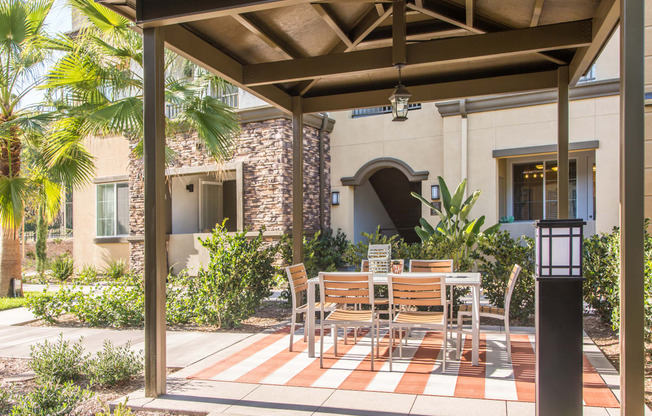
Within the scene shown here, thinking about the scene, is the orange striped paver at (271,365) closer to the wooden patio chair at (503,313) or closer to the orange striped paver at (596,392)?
the wooden patio chair at (503,313)

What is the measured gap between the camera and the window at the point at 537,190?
38.2ft

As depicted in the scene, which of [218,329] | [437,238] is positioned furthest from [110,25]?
[437,238]

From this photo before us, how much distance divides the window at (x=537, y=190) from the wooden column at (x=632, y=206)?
8.77m

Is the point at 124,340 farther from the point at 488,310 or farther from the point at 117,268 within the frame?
the point at 117,268

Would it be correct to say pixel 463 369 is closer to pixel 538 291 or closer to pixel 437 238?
pixel 538 291

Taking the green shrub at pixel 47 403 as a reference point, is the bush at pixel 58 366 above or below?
below

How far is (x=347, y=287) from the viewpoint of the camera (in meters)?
5.32

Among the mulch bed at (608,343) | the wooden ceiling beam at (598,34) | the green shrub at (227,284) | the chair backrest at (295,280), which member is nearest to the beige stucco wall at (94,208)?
the green shrub at (227,284)

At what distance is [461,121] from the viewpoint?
12.0 metres

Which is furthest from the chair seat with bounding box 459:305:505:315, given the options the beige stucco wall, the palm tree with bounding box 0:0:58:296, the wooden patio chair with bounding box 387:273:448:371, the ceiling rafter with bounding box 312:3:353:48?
the beige stucco wall

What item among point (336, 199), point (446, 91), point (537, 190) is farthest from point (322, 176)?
point (446, 91)

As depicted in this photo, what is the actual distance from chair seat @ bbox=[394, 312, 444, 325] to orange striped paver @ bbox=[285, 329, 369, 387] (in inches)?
34.6

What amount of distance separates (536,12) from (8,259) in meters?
10.9

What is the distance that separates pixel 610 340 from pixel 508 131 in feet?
20.5
